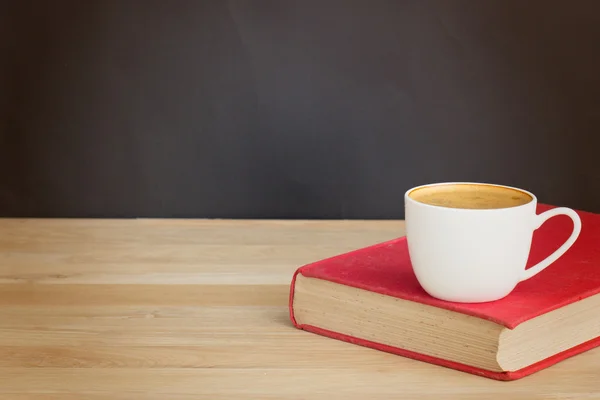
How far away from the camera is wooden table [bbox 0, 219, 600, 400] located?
667 millimetres

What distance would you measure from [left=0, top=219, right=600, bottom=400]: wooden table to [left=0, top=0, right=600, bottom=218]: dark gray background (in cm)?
19

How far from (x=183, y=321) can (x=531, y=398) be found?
34cm

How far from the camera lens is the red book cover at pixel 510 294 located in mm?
679

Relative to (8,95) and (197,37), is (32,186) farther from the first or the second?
(197,37)

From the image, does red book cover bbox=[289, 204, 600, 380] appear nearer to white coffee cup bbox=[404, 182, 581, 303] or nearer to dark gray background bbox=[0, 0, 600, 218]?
white coffee cup bbox=[404, 182, 581, 303]

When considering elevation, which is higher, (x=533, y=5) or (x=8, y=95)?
(x=533, y=5)

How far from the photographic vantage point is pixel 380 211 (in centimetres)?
141

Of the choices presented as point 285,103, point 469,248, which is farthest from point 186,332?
point 285,103

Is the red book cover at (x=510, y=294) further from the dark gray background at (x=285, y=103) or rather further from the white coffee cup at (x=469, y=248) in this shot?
the dark gray background at (x=285, y=103)

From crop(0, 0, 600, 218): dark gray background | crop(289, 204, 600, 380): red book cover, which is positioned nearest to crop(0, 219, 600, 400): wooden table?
crop(289, 204, 600, 380): red book cover

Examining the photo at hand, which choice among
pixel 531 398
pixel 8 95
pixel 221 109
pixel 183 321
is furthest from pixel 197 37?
pixel 531 398

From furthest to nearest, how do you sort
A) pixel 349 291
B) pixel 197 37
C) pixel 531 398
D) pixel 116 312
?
pixel 197 37, pixel 116 312, pixel 349 291, pixel 531 398

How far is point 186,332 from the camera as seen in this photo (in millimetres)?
800

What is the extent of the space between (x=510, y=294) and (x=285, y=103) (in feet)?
2.33
